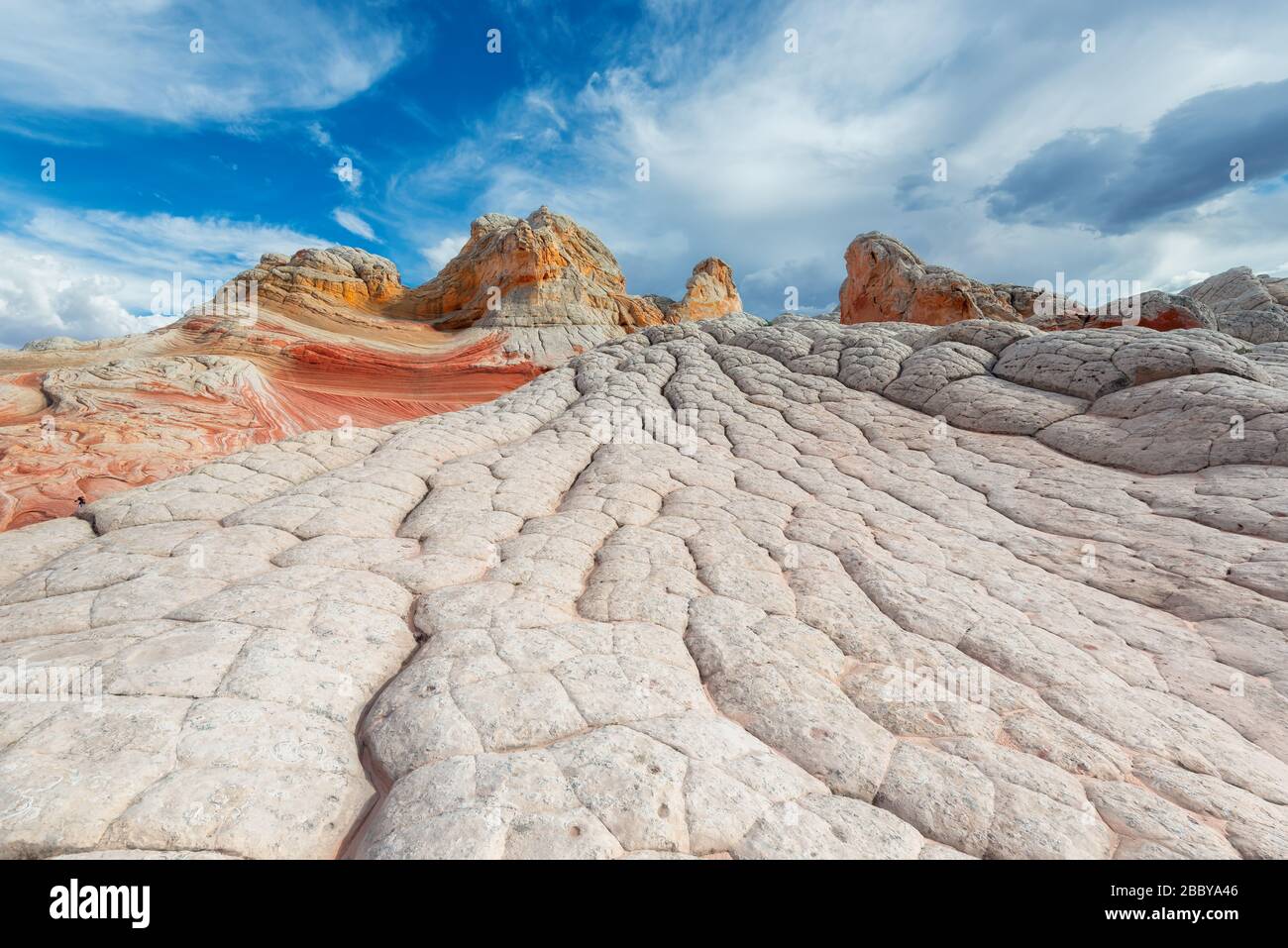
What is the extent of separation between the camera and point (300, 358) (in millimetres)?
15555

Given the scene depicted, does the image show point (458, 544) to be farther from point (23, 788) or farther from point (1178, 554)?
point (1178, 554)

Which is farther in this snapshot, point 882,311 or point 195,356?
point 882,311

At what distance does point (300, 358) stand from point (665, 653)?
16.9 meters

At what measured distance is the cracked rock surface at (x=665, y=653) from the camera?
6.59ft

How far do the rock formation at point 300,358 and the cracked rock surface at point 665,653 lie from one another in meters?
2.44

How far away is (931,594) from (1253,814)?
190 centimetres

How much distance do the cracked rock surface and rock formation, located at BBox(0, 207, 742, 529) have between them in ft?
8.00

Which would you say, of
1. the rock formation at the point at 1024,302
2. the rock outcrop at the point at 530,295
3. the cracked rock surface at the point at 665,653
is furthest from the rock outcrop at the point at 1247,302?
the rock outcrop at the point at 530,295

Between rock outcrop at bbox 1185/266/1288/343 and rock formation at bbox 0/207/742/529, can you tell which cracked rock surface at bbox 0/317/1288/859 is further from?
rock outcrop at bbox 1185/266/1288/343

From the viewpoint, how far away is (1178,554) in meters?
4.72

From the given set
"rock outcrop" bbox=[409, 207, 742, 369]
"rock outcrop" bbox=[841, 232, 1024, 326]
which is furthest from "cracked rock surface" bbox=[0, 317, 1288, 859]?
"rock outcrop" bbox=[841, 232, 1024, 326]

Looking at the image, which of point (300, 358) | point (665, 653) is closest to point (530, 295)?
point (300, 358)

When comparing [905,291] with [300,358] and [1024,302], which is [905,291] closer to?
[1024,302]
